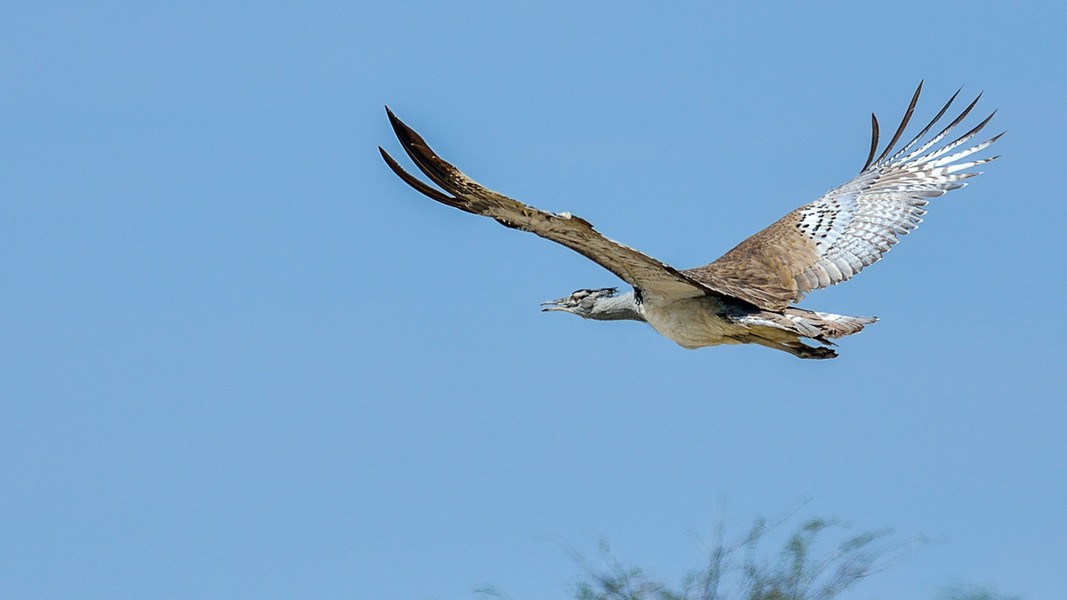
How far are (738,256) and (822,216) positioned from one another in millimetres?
1099

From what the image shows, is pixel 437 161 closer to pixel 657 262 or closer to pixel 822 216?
pixel 657 262

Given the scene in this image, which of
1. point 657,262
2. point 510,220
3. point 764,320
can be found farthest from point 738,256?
point 510,220

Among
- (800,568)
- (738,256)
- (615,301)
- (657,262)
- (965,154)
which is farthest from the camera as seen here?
(965,154)

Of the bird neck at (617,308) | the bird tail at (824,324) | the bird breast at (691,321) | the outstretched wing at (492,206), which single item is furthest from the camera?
the bird neck at (617,308)

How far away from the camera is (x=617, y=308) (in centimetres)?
1130

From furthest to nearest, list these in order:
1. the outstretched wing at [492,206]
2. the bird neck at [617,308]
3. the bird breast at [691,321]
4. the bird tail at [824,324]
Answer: the bird neck at [617,308], the bird breast at [691,321], the bird tail at [824,324], the outstretched wing at [492,206]

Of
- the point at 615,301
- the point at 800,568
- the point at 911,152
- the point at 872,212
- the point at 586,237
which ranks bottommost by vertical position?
the point at 800,568

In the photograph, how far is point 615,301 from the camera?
1131cm

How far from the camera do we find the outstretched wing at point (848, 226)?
1169cm

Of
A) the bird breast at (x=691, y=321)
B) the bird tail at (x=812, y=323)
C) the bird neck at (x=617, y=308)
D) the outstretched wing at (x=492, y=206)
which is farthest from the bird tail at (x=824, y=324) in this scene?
the outstretched wing at (x=492, y=206)

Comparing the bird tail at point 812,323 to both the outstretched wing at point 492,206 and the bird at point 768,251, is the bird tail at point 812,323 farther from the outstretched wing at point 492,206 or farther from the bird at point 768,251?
the outstretched wing at point 492,206

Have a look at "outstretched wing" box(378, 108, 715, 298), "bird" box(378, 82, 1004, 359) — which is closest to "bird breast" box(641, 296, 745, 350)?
"bird" box(378, 82, 1004, 359)

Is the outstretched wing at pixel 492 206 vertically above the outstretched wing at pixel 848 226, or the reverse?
the outstretched wing at pixel 848 226

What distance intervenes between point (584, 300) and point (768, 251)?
158 cm
